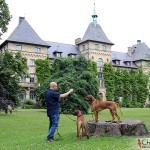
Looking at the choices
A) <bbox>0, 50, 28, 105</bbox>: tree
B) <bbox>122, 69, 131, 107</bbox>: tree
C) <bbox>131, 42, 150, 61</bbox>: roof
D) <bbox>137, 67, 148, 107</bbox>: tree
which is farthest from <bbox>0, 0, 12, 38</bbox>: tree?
<bbox>131, 42, 150, 61</bbox>: roof

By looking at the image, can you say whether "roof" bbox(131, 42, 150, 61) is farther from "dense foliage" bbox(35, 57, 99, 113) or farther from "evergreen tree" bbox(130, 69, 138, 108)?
"dense foliage" bbox(35, 57, 99, 113)

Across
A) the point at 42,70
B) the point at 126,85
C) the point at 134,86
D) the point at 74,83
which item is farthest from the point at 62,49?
the point at 74,83

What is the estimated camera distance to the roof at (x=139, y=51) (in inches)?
2729

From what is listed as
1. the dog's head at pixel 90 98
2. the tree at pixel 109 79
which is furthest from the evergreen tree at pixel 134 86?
the dog's head at pixel 90 98

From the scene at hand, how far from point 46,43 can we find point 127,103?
64.6ft

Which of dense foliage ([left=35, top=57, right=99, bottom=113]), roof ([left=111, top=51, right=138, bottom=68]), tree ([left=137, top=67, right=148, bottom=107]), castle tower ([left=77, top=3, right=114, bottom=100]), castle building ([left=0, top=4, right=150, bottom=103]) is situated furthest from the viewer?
roof ([left=111, top=51, right=138, bottom=68])

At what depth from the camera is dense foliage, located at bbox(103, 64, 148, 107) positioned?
60.7 meters

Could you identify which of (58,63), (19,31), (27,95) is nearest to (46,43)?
(19,31)

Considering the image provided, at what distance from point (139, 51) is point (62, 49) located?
1949 centimetres

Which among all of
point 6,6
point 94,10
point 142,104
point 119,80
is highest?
point 94,10

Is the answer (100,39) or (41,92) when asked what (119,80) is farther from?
(41,92)

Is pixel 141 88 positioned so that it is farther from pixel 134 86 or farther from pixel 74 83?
pixel 74 83

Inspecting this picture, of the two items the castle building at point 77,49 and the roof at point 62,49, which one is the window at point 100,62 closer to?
the castle building at point 77,49

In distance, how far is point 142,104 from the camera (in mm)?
64000
